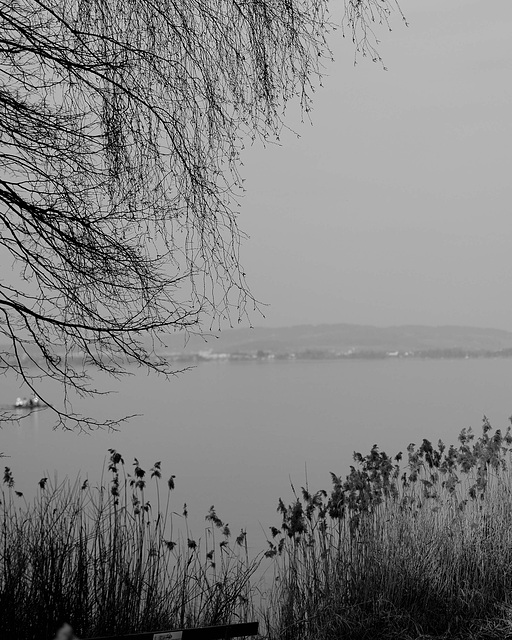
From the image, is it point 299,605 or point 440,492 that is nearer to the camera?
point 299,605

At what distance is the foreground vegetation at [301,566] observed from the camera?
369 centimetres

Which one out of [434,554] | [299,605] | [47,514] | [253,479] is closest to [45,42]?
[47,514]

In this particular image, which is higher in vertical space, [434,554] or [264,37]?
[264,37]

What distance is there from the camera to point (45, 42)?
3.59 m

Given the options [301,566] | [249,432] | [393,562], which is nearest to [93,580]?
[301,566]

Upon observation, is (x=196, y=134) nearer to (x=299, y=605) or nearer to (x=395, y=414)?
(x=299, y=605)

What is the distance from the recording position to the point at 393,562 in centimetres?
425

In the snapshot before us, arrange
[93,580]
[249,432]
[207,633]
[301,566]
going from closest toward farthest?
1. [207,633]
2. [93,580]
3. [301,566]
4. [249,432]

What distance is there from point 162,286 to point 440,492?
246cm

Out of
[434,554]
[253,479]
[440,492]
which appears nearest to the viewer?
[434,554]

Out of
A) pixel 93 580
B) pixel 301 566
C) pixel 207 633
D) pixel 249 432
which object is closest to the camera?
pixel 207 633

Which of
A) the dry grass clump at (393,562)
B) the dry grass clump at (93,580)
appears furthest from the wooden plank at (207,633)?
the dry grass clump at (393,562)

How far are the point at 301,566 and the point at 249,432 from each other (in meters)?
9.91

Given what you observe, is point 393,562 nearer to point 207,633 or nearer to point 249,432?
point 207,633
